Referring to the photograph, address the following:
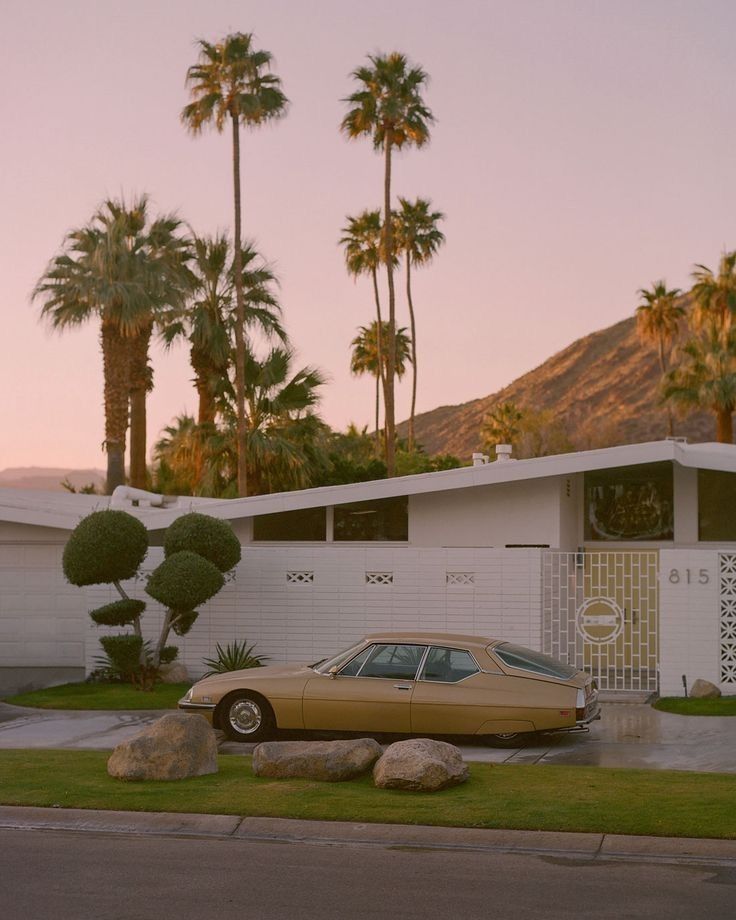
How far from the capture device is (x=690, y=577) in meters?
17.0

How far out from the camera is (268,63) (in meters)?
37.0

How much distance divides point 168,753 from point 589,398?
5122 inches

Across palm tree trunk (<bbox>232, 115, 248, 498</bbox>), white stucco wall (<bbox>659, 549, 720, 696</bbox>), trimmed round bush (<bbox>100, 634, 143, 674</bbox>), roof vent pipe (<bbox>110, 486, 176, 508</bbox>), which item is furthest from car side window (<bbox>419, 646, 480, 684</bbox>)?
palm tree trunk (<bbox>232, 115, 248, 498</bbox>)

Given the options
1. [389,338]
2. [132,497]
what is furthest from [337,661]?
[389,338]

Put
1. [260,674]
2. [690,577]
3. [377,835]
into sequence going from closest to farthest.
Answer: [377,835] → [260,674] → [690,577]

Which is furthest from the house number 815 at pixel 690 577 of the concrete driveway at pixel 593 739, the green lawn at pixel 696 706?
the concrete driveway at pixel 593 739

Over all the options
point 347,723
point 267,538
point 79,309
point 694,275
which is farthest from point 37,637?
point 694,275

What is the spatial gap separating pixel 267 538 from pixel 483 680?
→ 26.3 feet

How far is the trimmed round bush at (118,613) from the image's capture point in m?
18.4

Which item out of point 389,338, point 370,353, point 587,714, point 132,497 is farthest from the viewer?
point 370,353

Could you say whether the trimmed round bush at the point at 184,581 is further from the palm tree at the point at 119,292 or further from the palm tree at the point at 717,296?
the palm tree at the point at 717,296

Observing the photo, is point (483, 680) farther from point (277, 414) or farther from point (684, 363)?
point (684, 363)

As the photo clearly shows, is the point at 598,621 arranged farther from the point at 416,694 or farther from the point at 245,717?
the point at 245,717

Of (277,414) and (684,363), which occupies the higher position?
(684,363)
